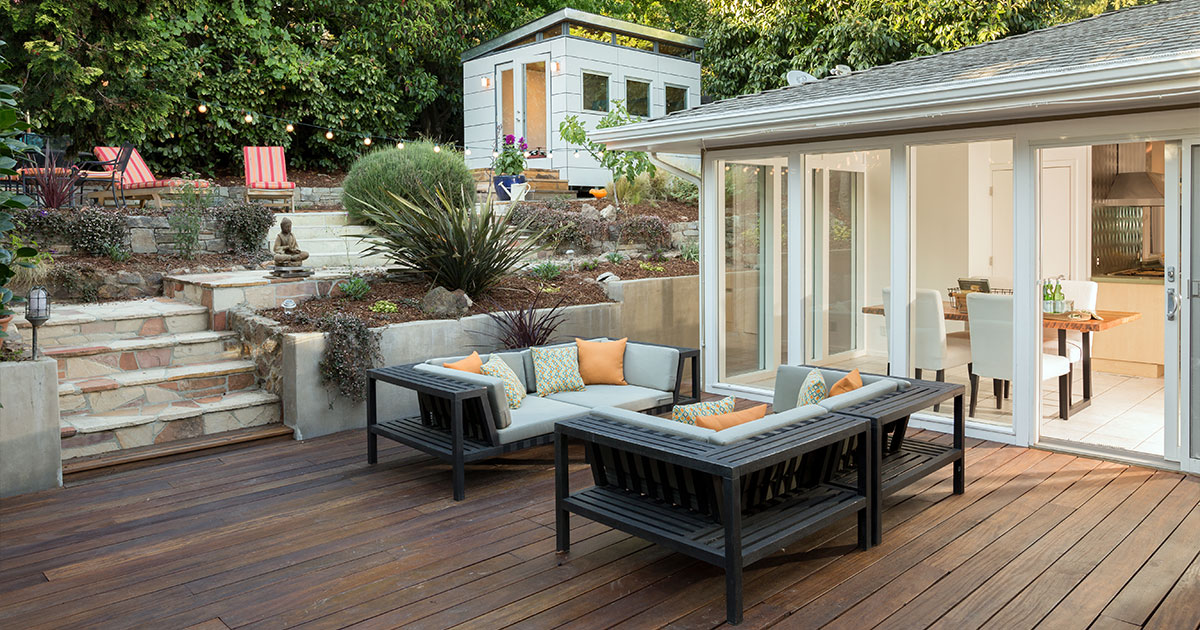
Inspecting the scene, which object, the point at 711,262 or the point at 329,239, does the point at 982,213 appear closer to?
the point at 711,262

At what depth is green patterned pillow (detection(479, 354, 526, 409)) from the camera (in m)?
5.34

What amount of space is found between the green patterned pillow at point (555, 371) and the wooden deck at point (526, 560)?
2.74 ft

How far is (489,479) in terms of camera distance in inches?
200

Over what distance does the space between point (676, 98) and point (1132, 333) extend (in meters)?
A: 9.69

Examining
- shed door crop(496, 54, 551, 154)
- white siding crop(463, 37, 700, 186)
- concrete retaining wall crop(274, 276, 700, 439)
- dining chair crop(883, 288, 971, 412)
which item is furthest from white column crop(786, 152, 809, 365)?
shed door crop(496, 54, 551, 154)

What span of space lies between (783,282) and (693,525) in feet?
12.6

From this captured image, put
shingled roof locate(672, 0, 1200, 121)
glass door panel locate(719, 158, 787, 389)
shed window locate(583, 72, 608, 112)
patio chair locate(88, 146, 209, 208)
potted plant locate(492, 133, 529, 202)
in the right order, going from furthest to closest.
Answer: shed window locate(583, 72, 608, 112), potted plant locate(492, 133, 529, 202), patio chair locate(88, 146, 209, 208), glass door panel locate(719, 158, 787, 389), shingled roof locate(672, 0, 1200, 121)

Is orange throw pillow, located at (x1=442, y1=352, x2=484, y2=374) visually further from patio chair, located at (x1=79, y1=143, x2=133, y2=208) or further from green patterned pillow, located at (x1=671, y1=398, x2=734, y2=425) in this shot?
patio chair, located at (x1=79, y1=143, x2=133, y2=208)

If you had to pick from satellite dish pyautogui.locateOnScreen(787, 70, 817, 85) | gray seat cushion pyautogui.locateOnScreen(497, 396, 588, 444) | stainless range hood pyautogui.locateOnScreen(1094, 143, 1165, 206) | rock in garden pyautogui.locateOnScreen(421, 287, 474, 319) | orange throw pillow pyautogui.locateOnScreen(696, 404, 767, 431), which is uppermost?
satellite dish pyautogui.locateOnScreen(787, 70, 817, 85)

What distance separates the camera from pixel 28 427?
15.9 ft

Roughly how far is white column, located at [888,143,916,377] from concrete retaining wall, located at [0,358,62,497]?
540cm

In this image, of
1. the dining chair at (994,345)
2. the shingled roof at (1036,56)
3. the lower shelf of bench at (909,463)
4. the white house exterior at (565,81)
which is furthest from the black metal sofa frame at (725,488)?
the white house exterior at (565,81)

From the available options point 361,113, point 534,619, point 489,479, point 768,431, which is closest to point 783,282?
point 489,479

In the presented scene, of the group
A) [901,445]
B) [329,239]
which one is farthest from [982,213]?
[329,239]
